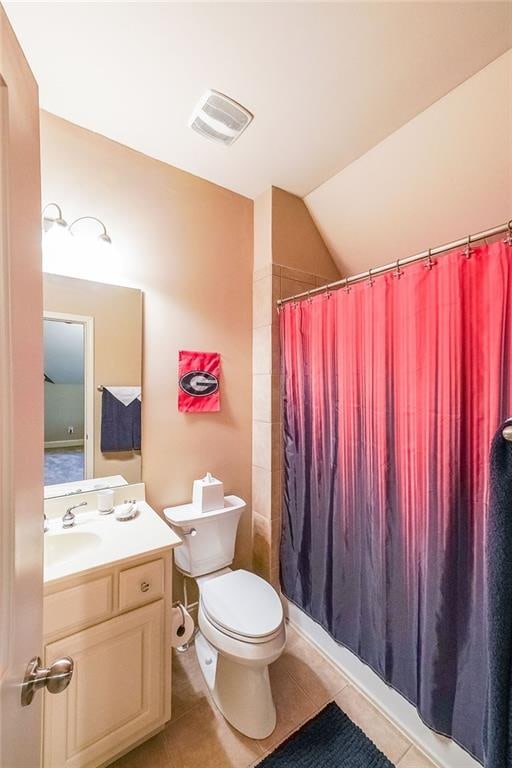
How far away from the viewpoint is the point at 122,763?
1.15 meters

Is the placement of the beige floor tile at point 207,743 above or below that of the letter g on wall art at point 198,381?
below

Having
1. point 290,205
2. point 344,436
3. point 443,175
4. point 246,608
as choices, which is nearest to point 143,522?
point 246,608

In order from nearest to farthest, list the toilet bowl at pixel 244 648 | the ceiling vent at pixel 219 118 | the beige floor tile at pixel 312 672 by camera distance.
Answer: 1. the toilet bowl at pixel 244 648
2. the ceiling vent at pixel 219 118
3. the beige floor tile at pixel 312 672

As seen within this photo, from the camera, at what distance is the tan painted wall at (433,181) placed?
126 cm

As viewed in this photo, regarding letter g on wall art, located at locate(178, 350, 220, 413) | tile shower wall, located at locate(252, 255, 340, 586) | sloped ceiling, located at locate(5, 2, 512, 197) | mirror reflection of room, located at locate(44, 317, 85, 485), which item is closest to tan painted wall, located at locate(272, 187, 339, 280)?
tile shower wall, located at locate(252, 255, 340, 586)

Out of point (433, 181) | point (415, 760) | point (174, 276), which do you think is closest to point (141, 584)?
point (415, 760)

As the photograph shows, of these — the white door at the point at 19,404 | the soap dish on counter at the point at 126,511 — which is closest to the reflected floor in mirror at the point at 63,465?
the soap dish on counter at the point at 126,511

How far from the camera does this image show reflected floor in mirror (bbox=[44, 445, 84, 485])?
1407 mm

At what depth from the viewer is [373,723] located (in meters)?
1.31

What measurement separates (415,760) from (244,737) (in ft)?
2.13

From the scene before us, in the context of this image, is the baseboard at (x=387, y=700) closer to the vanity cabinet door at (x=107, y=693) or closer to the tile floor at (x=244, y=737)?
the tile floor at (x=244, y=737)

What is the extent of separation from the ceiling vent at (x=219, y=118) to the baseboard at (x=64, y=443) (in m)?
1.55

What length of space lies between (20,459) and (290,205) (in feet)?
6.57

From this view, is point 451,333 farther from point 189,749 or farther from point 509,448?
point 189,749
